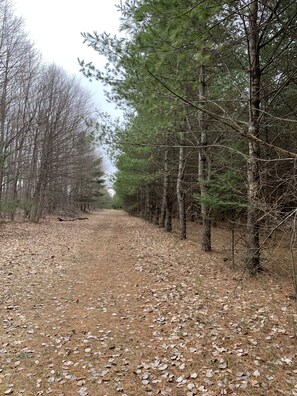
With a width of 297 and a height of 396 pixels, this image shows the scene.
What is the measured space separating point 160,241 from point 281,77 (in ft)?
25.7

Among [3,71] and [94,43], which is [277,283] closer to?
[94,43]

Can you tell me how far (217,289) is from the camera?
6059 mm

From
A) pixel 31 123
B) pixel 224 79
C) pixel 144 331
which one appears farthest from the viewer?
pixel 31 123

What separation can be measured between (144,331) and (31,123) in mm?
15733

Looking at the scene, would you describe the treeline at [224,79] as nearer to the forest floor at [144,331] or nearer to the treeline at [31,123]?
the forest floor at [144,331]

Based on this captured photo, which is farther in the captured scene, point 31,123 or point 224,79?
point 31,123

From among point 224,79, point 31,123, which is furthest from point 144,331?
point 31,123

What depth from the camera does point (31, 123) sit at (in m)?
16.7

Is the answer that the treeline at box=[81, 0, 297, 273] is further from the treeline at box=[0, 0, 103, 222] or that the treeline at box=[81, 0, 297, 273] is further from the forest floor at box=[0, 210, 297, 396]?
the treeline at box=[0, 0, 103, 222]

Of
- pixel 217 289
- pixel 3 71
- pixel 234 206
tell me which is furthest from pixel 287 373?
pixel 3 71

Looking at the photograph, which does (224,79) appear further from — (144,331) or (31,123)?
(31,123)

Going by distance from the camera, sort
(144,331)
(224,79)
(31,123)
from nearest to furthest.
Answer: (144,331)
(224,79)
(31,123)

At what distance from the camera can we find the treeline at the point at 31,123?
1373 centimetres

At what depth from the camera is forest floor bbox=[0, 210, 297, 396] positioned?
3.15m
